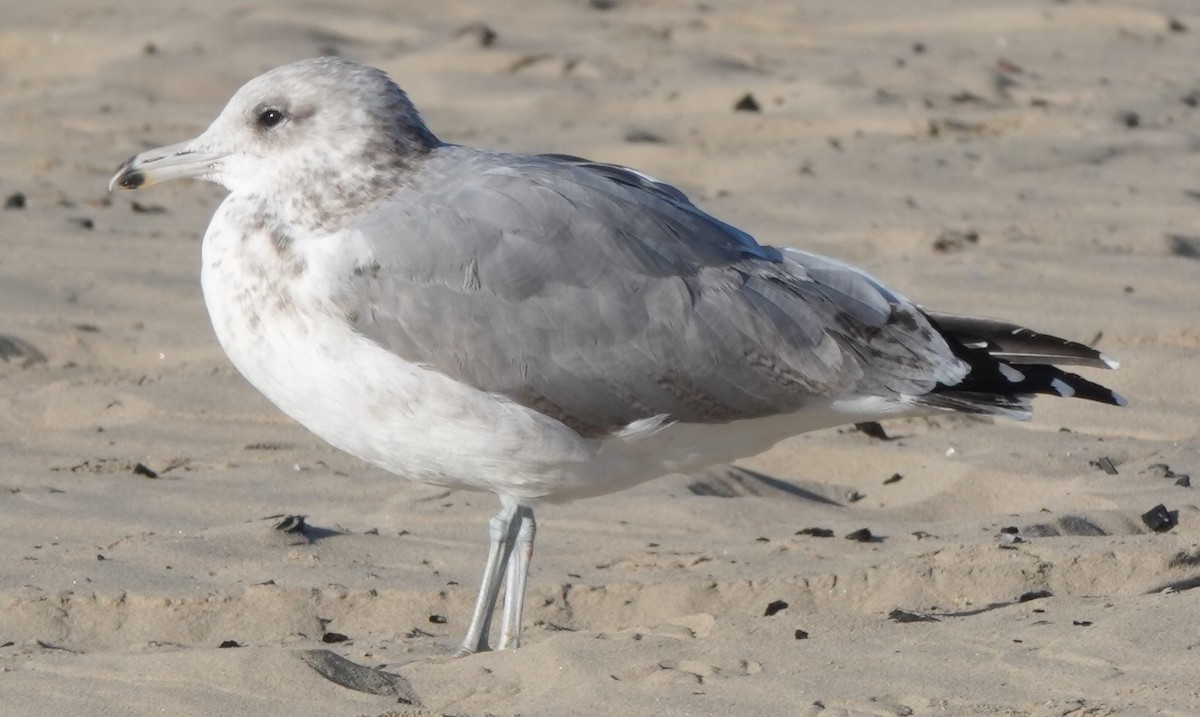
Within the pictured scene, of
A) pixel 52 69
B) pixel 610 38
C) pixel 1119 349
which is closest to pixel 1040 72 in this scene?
pixel 610 38

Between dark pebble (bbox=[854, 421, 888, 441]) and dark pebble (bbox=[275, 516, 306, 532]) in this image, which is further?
dark pebble (bbox=[854, 421, 888, 441])

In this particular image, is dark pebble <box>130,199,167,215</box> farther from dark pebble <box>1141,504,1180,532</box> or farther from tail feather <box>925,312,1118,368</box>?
dark pebble <box>1141,504,1180,532</box>

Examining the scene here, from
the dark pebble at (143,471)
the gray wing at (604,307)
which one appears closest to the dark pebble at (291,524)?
the dark pebble at (143,471)

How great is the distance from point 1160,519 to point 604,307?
5.26 feet

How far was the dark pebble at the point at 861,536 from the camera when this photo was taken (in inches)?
202

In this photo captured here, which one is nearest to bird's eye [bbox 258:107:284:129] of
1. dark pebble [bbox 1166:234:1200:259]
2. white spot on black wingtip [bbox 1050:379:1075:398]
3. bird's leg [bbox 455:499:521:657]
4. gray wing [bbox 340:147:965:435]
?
gray wing [bbox 340:147:965:435]

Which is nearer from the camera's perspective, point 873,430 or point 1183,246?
point 873,430

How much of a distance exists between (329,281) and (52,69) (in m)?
7.31

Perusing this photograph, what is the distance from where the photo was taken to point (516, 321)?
4.34m

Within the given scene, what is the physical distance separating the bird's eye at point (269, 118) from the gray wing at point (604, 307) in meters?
0.39

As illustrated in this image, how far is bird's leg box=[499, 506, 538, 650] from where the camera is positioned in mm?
4484

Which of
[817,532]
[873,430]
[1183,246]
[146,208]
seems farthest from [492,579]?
[146,208]

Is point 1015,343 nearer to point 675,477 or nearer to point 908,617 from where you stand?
point 908,617

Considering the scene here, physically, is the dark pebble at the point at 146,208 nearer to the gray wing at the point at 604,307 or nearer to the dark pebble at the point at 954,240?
the dark pebble at the point at 954,240
